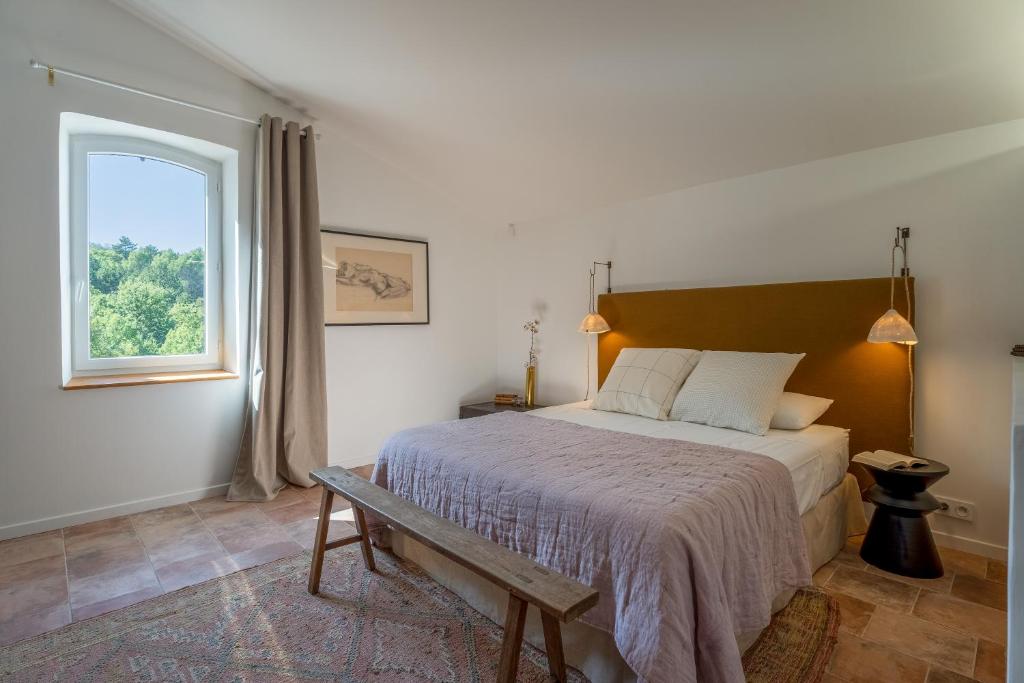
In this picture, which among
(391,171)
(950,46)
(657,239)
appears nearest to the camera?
(950,46)

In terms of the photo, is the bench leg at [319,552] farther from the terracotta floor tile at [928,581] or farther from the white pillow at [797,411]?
the terracotta floor tile at [928,581]

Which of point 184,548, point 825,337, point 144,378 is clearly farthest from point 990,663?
point 144,378

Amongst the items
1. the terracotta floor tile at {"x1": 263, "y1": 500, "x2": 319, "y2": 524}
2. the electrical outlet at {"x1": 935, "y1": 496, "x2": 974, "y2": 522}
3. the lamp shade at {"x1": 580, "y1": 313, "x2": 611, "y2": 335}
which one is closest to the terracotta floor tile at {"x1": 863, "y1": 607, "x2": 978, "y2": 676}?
the electrical outlet at {"x1": 935, "y1": 496, "x2": 974, "y2": 522}

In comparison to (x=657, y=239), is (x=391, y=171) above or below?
above

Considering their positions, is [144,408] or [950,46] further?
[144,408]

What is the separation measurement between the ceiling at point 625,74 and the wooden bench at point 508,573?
2097mm

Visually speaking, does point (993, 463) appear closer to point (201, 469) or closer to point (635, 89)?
point (635, 89)

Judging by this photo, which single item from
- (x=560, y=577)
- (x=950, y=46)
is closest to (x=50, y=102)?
(x=560, y=577)

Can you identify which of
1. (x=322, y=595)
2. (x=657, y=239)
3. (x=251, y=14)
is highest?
(x=251, y=14)

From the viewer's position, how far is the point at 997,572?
232 centimetres

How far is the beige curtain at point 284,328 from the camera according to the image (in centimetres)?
336

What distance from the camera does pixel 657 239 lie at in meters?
3.69

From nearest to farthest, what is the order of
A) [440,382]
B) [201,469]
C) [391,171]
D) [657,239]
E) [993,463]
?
[993,463] → [201,469] → [657,239] → [391,171] → [440,382]

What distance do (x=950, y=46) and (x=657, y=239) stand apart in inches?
73.1
